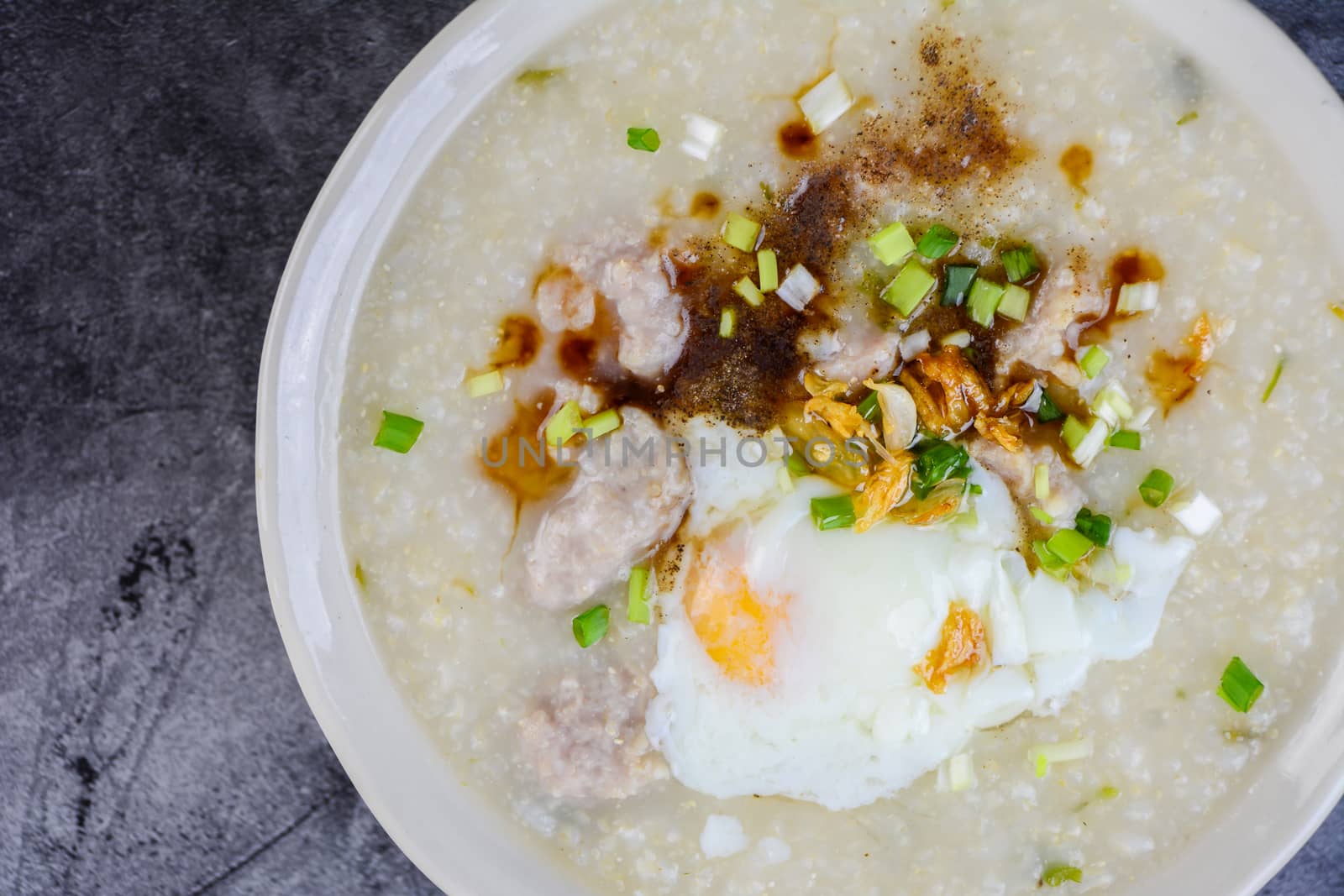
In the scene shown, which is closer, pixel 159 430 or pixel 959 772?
pixel 959 772

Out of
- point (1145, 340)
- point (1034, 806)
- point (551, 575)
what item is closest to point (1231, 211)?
point (1145, 340)

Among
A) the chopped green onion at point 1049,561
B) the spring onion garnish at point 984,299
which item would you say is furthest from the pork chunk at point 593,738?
the spring onion garnish at point 984,299

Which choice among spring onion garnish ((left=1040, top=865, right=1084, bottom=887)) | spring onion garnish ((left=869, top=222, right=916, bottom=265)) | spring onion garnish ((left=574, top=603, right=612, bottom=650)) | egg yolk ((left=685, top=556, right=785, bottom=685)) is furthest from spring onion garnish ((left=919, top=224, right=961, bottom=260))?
spring onion garnish ((left=1040, top=865, right=1084, bottom=887))

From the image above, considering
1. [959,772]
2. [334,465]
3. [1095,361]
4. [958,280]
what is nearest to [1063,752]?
[959,772]

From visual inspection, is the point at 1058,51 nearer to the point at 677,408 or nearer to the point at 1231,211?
the point at 1231,211

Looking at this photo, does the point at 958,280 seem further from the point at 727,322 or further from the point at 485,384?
the point at 485,384

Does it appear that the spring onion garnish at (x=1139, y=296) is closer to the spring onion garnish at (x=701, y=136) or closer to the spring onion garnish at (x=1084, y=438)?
the spring onion garnish at (x=1084, y=438)
